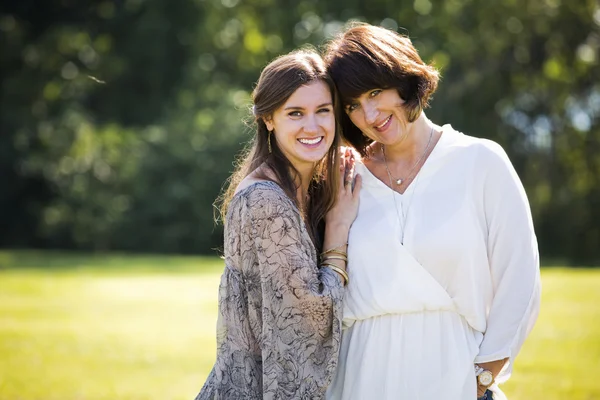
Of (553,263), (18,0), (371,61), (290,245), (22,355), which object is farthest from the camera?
(18,0)

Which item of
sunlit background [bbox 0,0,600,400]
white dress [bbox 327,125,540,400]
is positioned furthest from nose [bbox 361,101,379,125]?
sunlit background [bbox 0,0,600,400]

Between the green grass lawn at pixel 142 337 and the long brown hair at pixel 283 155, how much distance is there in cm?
476

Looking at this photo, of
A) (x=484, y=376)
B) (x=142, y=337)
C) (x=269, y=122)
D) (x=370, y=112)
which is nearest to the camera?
(x=484, y=376)

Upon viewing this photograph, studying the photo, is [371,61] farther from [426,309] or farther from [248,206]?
[426,309]

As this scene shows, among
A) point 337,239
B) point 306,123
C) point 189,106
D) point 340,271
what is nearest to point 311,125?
point 306,123

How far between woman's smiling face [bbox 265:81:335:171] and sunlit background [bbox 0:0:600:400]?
19.0 meters

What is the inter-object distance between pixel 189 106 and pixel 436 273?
3249 centimetres

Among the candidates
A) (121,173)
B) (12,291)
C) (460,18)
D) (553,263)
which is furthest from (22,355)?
(460,18)

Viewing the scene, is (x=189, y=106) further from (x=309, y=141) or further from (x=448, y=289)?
(x=448, y=289)

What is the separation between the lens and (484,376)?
147 inches

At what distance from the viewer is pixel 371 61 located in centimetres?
397

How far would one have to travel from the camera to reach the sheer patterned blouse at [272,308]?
11.9 feet

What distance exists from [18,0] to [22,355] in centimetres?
2285

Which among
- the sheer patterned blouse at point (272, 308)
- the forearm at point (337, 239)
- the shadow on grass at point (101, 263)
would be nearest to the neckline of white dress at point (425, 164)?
the forearm at point (337, 239)
